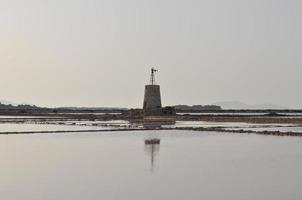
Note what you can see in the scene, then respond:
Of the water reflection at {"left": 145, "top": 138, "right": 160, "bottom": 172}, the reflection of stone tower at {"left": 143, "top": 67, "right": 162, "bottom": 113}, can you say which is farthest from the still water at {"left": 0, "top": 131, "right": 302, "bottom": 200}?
the reflection of stone tower at {"left": 143, "top": 67, "right": 162, "bottom": 113}

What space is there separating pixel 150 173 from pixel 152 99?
172 feet

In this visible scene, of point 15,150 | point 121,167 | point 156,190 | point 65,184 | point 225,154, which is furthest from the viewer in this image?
point 15,150

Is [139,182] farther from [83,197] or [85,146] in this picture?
[85,146]

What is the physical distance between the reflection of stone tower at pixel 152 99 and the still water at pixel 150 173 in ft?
144

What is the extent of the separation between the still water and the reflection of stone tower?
144 feet

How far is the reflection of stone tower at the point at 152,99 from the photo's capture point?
66.1 metres

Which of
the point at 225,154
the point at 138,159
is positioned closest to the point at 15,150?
the point at 138,159

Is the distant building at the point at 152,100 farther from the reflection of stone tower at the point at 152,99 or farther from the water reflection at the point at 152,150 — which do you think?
the water reflection at the point at 152,150

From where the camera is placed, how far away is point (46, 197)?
10867mm

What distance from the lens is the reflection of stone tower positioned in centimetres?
6612

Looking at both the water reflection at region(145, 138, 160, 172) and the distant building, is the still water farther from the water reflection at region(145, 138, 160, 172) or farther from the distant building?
the distant building

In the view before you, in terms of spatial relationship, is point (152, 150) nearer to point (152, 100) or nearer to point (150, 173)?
point (150, 173)

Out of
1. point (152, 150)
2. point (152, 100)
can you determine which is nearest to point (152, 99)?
point (152, 100)

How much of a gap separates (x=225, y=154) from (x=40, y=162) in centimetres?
718
